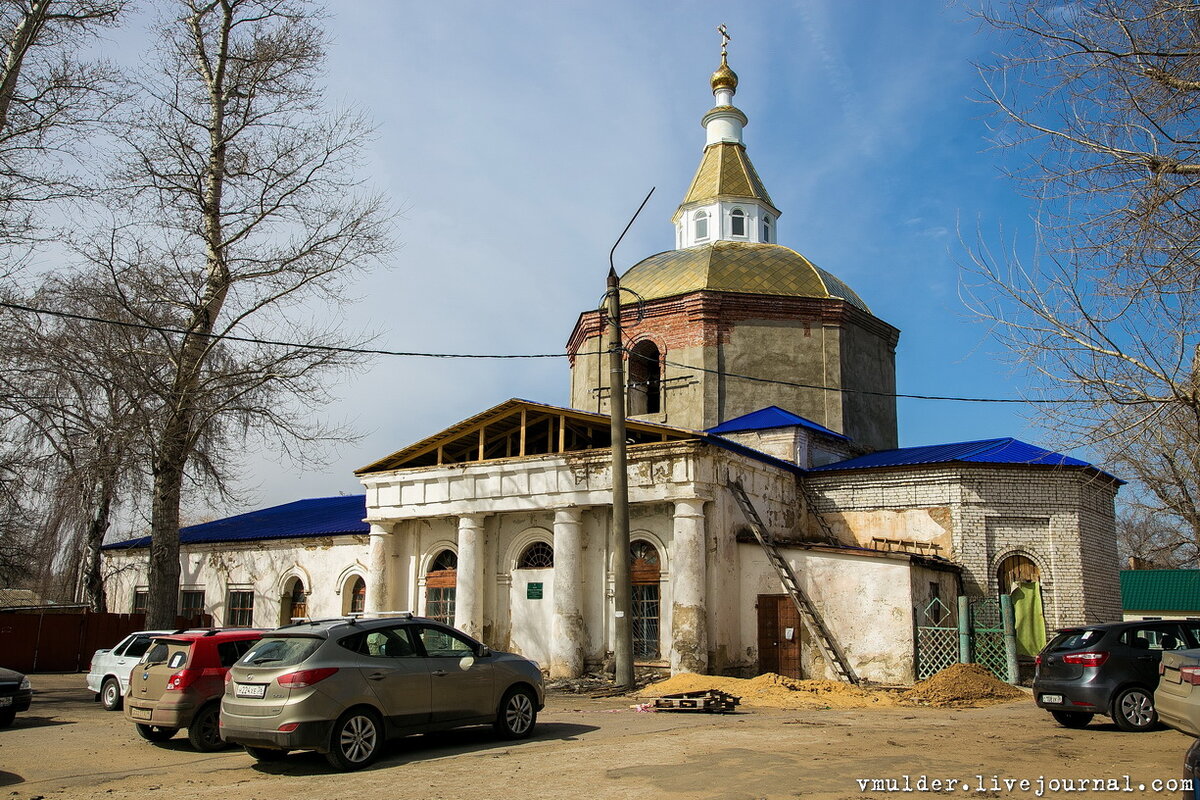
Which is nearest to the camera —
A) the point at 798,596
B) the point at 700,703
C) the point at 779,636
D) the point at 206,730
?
the point at 206,730

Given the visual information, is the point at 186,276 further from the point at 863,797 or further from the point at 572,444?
the point at 863,797

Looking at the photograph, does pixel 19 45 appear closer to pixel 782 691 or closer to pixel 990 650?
pixel 782 691

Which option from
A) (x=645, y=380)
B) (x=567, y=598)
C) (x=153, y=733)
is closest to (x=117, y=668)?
(x=153, y=733)

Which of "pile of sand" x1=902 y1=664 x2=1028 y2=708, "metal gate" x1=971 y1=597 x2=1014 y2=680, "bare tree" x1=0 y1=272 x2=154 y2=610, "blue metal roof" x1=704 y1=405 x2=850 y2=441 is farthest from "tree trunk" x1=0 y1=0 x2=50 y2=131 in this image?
"metal gate" x1=971 y1=597 x2=1014 y2=680

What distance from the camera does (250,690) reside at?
32.9 feet

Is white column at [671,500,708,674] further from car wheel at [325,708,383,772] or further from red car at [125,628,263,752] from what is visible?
car wheel at [325,708,383,772]

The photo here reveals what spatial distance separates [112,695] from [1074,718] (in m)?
15.7

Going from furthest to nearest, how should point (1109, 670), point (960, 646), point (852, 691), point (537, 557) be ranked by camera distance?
point (537, 557)
point (960, 646)
point (852, 691)
point (1109, 670)

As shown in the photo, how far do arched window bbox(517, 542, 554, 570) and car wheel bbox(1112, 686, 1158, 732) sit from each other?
13.9m

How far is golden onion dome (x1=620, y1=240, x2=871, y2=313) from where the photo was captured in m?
28.5

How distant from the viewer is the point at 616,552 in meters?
17.5

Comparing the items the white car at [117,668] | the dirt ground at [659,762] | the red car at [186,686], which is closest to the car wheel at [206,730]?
the red car at [186,686]

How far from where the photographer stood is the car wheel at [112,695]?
1711cm

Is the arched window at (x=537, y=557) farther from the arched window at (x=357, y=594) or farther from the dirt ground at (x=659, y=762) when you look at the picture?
the dirt ground at (x=659, y=762)
